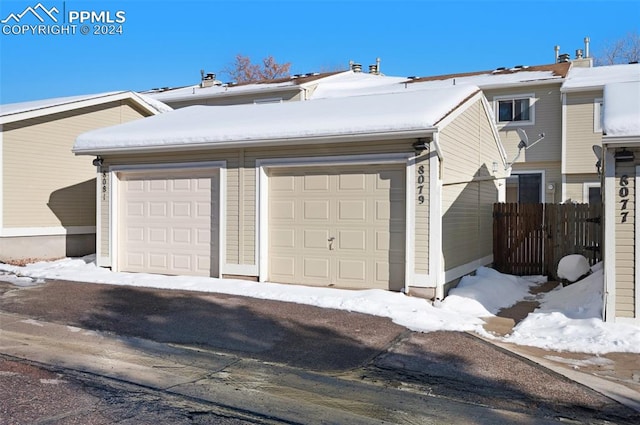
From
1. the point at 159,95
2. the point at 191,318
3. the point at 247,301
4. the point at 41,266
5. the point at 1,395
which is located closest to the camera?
the point at 1,395

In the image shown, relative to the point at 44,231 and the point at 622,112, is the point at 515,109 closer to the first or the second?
the point at 622,112

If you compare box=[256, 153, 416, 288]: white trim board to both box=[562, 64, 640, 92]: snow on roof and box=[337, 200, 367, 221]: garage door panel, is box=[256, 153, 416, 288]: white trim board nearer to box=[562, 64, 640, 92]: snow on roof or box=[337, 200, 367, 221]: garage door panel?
box=[337, 200, 367, 221]: garage door panel

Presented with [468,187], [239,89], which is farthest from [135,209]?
[239,89]

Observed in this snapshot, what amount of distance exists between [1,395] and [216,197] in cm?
682

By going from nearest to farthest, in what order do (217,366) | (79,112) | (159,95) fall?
(217,366) < (79,112) < (159,95)

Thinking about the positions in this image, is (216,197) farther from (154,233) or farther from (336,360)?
(336,360)

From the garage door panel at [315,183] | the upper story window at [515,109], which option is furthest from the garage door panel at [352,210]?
the upper story window at [515,109]

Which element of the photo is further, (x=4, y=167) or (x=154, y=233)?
(x=4, y=167)

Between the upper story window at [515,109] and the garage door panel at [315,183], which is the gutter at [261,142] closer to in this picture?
the garage door panel at [315,183]

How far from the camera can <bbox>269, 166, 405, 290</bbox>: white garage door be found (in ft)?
32.7

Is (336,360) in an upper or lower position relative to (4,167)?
lower

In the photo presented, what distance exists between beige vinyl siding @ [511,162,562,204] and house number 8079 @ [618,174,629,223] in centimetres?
1381

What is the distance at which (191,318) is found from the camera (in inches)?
324

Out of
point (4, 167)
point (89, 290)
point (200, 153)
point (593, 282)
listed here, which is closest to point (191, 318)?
point (89, 290)
